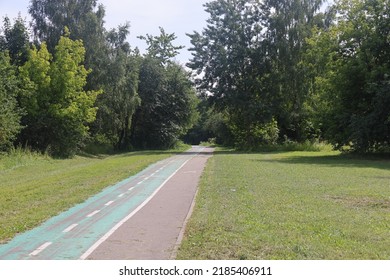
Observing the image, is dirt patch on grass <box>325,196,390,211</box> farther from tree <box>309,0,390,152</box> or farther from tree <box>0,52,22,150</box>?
tree <box>0,52,22,150</box>

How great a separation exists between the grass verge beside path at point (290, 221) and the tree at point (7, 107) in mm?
18041

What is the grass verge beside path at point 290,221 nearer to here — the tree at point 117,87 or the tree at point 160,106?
the tree at point 117,87

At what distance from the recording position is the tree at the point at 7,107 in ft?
96.0

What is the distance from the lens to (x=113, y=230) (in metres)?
9.32

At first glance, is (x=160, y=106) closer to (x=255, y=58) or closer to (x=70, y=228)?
(x=255, y=58)

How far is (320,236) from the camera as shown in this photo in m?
8.27

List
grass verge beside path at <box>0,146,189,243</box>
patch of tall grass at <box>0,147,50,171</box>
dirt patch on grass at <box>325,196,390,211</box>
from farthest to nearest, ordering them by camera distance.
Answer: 1. patch of tall grass at <box>0,147,50,171</box>
2. dirt patch on grass at <box>325,196,390,211</box>
3. grass verge beside path at <box>0,146,189,243</box>

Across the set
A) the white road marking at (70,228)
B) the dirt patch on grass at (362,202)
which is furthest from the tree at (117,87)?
the white road marking at (70,228)

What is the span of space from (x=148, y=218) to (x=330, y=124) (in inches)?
1223

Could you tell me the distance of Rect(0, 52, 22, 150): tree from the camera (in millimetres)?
29250

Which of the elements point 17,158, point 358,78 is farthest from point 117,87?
point 358,78

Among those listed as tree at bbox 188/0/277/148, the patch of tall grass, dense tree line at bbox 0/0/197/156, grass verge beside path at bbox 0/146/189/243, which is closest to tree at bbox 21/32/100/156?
dense tree line at bbox 0/0/197/156

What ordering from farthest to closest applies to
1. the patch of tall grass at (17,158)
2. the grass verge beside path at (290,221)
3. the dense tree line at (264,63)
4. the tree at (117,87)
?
the dense tree line at (264,63), the tree at (117,87), the patch of tall grass at (17,158), the grass verge beside path at (290,221)

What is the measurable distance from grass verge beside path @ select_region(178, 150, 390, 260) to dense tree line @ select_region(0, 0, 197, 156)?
21295mm
